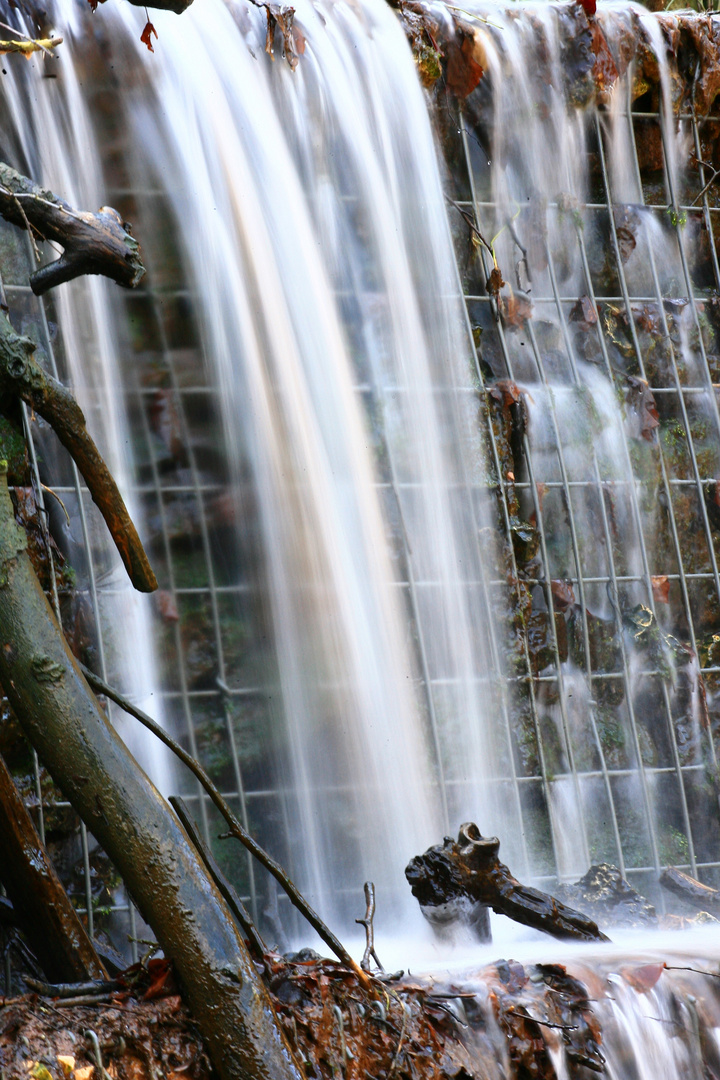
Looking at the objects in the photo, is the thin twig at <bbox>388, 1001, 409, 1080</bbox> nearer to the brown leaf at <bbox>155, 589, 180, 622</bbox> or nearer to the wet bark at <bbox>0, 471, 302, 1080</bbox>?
the wet bark at <bbox>0, 471, 302, 1080</bbox>

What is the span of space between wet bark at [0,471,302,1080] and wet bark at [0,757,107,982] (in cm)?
27

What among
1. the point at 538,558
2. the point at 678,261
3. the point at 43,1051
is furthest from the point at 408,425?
the point at 43,1051

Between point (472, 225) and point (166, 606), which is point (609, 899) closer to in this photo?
point (166, 606)

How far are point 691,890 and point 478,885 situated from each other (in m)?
1.13

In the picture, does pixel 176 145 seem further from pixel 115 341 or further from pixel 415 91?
pixel 415 91

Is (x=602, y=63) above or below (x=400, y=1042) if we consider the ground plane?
above

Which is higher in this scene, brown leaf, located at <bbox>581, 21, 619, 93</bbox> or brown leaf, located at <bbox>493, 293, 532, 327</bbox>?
brown leaf, located at <bbox>581, 21, 619, 93</bbox>

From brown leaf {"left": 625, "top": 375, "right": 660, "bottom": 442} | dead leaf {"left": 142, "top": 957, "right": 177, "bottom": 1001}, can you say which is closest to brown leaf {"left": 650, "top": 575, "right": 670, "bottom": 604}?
brown leaf {"left": 625, "top": 375, "right": 660, "bottom": 442}

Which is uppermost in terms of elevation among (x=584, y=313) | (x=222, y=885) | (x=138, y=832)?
(x=584, y=313)

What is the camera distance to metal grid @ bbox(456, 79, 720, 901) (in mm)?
3775

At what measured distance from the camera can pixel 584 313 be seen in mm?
4328

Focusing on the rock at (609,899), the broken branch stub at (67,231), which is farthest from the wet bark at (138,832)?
the rock at (609,899)

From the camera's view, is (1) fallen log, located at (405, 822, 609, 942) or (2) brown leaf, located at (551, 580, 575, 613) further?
(2) brown leaf, located at (551, 580, 575, 613)

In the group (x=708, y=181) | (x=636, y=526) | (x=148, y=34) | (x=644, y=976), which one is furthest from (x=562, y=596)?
(x=148, y=34)
